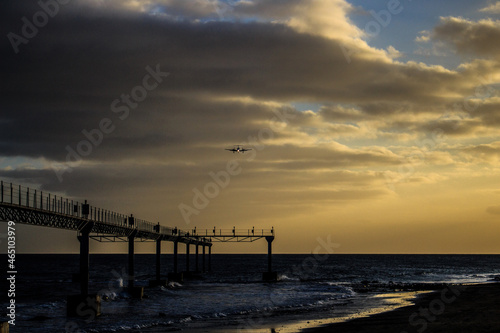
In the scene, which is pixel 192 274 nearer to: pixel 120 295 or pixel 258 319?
pixel 120 295

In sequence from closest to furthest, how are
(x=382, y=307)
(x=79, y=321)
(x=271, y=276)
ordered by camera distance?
(x=79, y=321), (x=382, y=307), (x=271, y=276)

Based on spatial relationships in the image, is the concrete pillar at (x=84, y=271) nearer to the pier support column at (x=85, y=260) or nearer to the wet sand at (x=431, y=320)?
the pier support column at (x=85, y=260)

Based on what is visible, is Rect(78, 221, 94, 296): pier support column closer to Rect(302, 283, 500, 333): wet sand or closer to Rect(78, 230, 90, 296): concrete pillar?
Rect(78, 230, 90, 296): concrete pillar

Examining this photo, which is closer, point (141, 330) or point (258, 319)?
point (141, 330)

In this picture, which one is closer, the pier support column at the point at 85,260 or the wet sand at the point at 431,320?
the wet sand at the point at 431,320

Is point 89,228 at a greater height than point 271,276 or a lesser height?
greater

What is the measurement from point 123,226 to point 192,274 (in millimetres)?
50301

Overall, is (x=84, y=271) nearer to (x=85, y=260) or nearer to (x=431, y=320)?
(x=85, y=260)

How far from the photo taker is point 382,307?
155ft

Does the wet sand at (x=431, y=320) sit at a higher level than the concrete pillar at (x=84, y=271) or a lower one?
lower

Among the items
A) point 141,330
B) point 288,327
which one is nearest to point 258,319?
point 288,327

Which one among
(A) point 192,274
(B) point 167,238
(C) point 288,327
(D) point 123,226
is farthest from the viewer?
(A) point 192,274

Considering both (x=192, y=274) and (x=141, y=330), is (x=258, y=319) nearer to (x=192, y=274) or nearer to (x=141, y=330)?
(x=141, y=330)

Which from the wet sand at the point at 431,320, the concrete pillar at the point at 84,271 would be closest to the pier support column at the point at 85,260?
the concrete pillar at the point at 84,271
